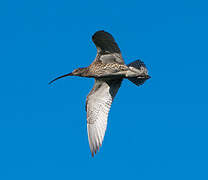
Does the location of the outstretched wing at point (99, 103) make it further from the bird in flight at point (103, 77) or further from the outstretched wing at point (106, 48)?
the outstretched wing at point (106, 48)

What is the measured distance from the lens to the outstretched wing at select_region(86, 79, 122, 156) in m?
16.2

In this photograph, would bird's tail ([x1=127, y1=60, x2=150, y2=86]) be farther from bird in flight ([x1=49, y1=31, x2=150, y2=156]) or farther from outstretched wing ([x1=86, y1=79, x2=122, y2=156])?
outstretched wing ([x1=86, y1=79, x2=122, y2=156])

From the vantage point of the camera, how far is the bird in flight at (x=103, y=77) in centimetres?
1546

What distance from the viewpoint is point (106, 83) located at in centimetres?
1688

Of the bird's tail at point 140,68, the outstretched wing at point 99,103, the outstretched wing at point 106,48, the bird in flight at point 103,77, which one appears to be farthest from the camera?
the outstretched wing at point 99,103

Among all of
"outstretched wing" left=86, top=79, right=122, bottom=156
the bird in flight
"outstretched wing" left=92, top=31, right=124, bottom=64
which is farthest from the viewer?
"outstretched wing" left=86, top=79, right=122, bottom=156

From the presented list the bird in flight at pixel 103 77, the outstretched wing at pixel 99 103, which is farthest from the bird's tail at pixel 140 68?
the outstretched wing at pixel 99 103

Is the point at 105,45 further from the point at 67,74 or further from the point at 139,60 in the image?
the point at 67,74

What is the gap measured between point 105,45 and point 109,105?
2.62 metres

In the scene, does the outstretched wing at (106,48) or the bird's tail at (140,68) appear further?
the bird's tail at (140,68)

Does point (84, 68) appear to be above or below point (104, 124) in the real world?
above

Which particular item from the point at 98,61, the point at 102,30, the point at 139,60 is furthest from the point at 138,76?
the point at 102,30

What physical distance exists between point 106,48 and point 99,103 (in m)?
2.48

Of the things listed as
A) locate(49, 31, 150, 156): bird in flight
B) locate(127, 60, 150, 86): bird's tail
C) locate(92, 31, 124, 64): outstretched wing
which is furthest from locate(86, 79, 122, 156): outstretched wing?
locate(92, 31, 124, 64): outstretched wing
